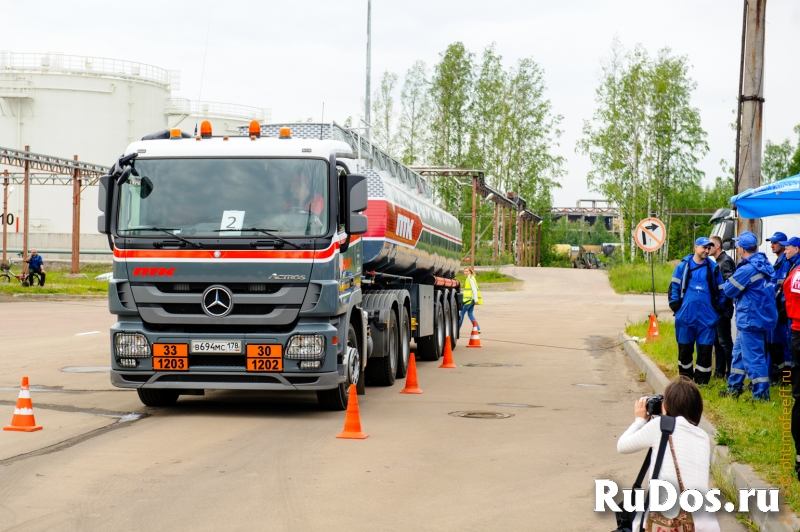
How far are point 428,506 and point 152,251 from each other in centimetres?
481

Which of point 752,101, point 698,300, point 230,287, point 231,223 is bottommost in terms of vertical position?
point 698,300

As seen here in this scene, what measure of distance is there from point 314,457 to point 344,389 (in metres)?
2.99

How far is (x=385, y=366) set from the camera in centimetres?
1362

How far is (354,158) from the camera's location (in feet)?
39.2

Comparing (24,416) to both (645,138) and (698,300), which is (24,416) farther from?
(645,138)

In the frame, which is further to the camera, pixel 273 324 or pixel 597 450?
pixel 273 324

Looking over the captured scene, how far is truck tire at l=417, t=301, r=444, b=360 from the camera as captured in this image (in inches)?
719

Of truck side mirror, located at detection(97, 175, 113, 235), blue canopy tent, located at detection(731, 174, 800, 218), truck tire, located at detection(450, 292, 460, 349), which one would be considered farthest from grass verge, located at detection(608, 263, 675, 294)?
truck side mirror, located at detection(97, 175, 113, 235)

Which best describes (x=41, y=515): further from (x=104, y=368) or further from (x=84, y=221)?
(x=84, y=221)

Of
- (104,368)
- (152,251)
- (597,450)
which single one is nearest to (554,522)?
(597,450)

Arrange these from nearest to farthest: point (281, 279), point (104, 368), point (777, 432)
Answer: point (777, 432) < point (281, 279) < point (104, 368)

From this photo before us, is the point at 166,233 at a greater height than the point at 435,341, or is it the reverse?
the point at 166,233

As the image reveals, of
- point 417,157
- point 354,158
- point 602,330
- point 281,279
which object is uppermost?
point 417,157

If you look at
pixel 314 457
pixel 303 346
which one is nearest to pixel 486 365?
pixel 303 346
